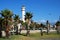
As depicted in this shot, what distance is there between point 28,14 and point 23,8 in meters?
41.2

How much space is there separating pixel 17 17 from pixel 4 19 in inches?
920

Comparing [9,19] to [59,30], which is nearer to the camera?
[9,19]

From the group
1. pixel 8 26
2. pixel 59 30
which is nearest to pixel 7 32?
pixel 8 26

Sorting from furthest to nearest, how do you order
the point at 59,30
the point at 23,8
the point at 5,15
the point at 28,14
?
the point at 23,8
the point at 59,30
the point at 28,14
the point at 5,15

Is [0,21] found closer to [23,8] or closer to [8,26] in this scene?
[8,26]

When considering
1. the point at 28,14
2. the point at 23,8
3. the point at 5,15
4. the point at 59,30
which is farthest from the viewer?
the point at 23,8

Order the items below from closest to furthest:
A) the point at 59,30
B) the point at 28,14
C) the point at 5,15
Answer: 1. the point at 5,15
2. the point at 28,14
3. the point at 59,30

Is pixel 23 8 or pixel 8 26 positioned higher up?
pixel 23 8

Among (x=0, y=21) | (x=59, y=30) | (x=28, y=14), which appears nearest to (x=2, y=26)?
(x=0, y=21)

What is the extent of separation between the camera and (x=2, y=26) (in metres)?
70.0

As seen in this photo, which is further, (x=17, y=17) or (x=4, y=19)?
(x=17, y=17)

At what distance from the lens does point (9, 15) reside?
224 feet

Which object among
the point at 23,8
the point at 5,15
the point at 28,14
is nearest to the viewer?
the point at 5,15

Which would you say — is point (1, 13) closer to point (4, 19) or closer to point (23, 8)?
point (4, 19)
